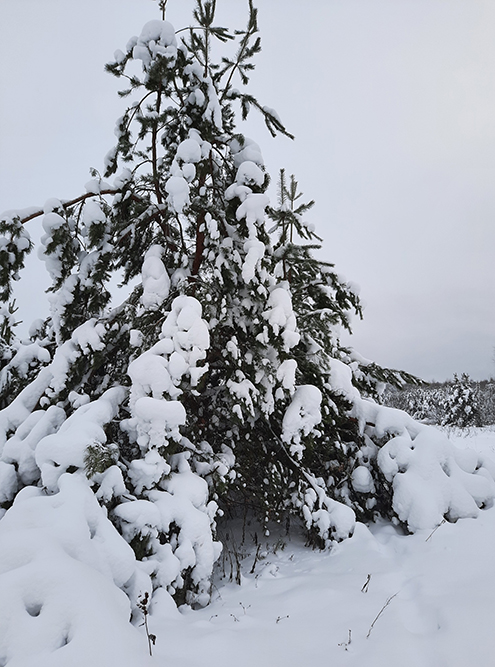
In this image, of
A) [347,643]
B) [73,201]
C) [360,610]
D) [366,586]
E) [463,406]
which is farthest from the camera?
[463,406]

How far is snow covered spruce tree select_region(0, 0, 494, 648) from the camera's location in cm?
Result: 263

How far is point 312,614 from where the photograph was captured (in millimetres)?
2293

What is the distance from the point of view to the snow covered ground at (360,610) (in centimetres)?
187

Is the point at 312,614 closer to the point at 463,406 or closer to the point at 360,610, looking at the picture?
the point at 360,610

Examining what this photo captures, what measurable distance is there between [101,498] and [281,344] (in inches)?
71.9

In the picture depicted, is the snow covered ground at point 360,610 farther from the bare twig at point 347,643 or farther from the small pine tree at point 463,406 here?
the small pine tree at point 463,406

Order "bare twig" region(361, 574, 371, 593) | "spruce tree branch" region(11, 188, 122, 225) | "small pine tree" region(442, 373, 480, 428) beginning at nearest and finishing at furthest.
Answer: "bare twig" region(361, 574, 371, 593)
"spruce tree branch" region(11, 188, 122, 225)
"small pine tree" region(442, 373, 480, 428)

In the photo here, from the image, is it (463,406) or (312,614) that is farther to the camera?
(463,406)

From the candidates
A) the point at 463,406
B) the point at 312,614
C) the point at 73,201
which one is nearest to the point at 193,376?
the point at 312,614

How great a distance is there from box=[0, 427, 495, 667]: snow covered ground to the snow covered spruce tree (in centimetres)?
31

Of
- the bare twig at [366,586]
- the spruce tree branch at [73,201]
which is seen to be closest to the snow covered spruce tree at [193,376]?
the spruce tree branch at [73,201]

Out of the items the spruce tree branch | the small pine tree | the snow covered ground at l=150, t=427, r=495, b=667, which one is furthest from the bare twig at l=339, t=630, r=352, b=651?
the small pine tree

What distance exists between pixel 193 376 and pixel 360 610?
6.07ft

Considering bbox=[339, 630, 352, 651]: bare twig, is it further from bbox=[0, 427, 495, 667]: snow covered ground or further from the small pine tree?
the small pine tree
